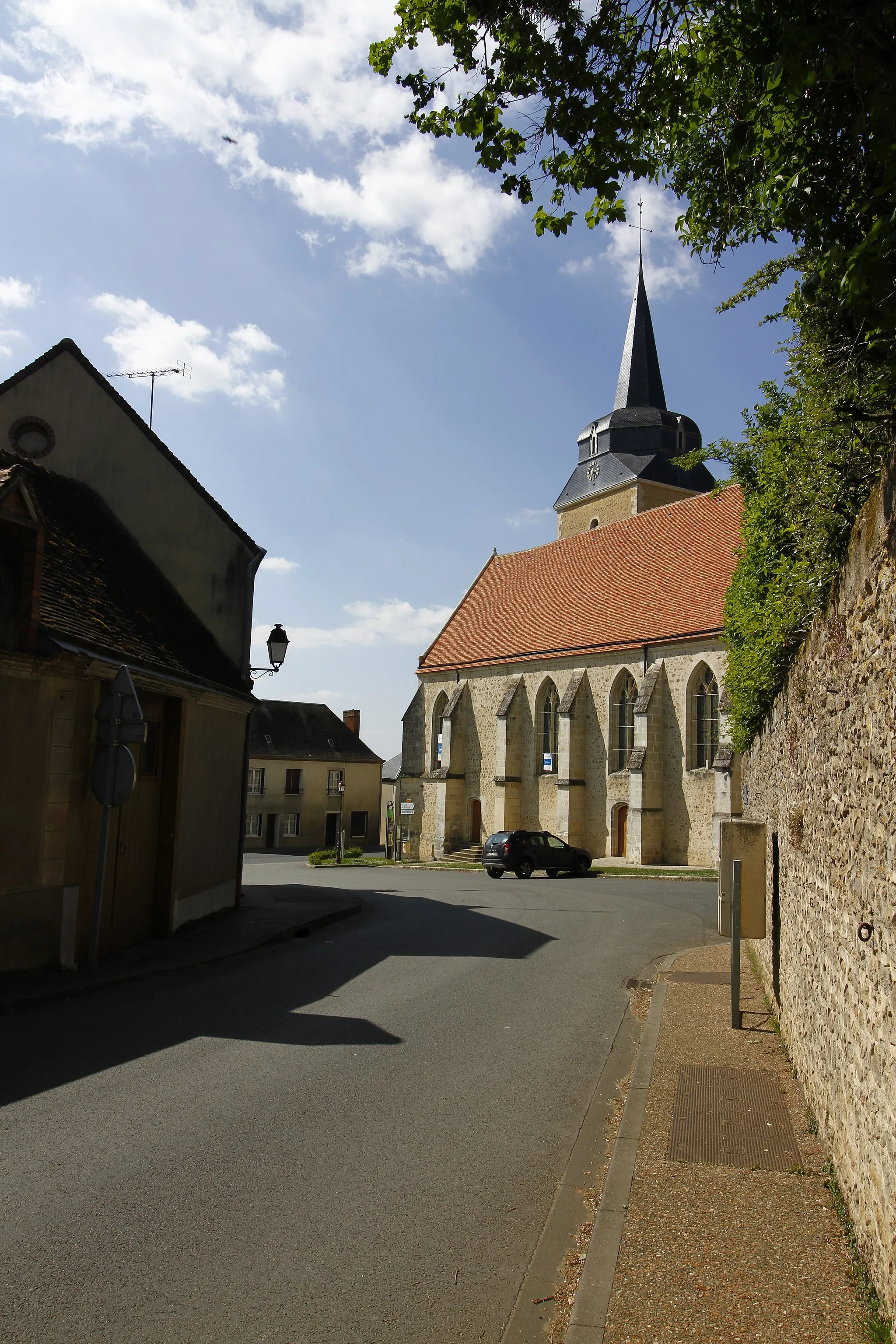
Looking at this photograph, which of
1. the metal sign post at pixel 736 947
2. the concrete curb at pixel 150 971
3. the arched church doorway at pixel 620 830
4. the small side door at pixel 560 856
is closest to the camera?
the metal sign post at pixel 736 947

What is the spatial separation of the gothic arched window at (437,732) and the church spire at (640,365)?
64.8 feet

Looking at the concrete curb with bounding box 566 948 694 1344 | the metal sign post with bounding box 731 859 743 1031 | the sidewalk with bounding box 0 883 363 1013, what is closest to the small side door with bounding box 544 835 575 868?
the sidewalk with bounding box 0 883 363 1013

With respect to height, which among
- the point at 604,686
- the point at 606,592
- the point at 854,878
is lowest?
the point at 854,878

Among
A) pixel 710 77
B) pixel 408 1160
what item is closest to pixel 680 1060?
pixel 408 1160

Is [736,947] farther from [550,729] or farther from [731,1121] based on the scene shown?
[550,729]

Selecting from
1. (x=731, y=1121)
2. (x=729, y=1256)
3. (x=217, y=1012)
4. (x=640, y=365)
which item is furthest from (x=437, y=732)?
(x=729, y=1256)

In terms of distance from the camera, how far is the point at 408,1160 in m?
5.28

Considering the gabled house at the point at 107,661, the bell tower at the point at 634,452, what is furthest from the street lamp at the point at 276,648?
the bell tower at the point at 634,452

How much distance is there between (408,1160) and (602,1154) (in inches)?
45.2

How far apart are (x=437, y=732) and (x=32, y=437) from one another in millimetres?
30956

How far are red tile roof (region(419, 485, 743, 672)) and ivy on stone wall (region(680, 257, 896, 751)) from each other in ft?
72.2

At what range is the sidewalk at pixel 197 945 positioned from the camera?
352 inches

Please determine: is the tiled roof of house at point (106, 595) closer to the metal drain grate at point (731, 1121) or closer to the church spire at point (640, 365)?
the metal drain grate at point (731, 1121)

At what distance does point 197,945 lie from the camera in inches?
474
